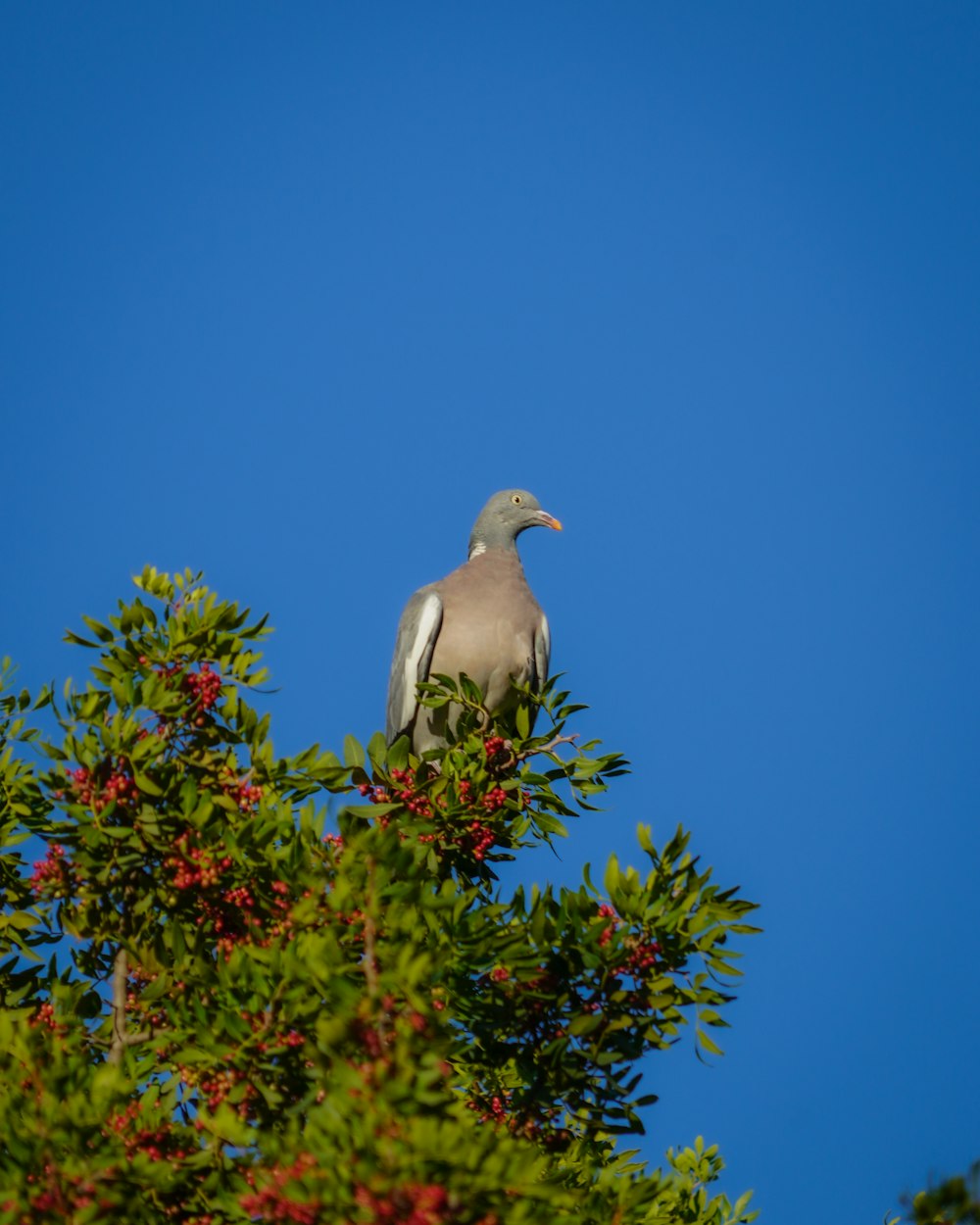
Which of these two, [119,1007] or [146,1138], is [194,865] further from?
[146,1138]

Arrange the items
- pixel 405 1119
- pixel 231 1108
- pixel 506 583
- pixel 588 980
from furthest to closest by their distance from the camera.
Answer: pixel 506 583 < pixel 588 980 < pixel 231 1108 < pixel 405 1119

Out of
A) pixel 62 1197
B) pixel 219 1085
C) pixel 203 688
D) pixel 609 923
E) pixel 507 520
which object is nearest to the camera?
pixel 62 1197

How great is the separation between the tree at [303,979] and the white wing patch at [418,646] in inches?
80.9

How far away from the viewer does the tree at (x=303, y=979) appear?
125 inches

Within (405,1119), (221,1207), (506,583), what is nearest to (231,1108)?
(221,1207)

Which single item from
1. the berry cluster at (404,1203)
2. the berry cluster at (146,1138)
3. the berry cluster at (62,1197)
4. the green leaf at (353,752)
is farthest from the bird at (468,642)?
the berry cluster at (404,1203)

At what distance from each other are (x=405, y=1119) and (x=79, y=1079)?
1085 millimetres

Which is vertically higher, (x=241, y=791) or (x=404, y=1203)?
(x=241, y=791)

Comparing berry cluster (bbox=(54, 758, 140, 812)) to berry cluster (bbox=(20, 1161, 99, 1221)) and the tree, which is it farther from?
berry cluster (bbox=(20, 1161, 99, 1221))

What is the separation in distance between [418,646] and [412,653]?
0.06 meters

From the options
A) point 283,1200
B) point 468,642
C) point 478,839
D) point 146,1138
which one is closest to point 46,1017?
point 146,1138

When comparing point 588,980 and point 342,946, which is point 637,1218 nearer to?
point 588,980

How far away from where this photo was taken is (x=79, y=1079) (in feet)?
11.6

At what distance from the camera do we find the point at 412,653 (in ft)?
25.7
